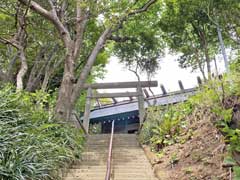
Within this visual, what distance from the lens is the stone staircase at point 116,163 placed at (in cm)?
536

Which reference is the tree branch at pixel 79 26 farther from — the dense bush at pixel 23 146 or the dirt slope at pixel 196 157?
the dirt slope at pixel 196 157

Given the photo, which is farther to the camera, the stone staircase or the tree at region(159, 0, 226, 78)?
the tree at region(159, 0, 226, 78)

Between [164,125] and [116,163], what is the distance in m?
1.38

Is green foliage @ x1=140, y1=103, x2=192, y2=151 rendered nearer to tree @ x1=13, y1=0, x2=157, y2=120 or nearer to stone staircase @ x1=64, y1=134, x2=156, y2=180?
stone staircase @ x1=64, y1=134, x2=156, y2=180

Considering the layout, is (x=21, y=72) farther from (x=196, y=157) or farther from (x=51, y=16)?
(x=196, y=157)

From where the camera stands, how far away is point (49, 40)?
10.3 m

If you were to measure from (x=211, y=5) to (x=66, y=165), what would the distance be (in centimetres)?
630

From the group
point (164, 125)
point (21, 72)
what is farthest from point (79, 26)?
point (164, 125)

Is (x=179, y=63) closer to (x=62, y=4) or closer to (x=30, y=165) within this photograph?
(x=62, y=4)

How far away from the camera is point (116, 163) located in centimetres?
617

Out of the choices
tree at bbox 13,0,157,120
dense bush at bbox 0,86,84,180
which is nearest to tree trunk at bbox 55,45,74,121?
tree at bbox 13,0,157,120

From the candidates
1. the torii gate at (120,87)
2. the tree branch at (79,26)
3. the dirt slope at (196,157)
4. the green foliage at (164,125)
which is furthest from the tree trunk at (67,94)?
the torii gate at (120,87)

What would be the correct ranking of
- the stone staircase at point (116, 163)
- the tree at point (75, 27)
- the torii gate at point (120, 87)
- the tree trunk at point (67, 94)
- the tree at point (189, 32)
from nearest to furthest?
the stone staircase at point (116, 163) → the tree trunk at point (67, 94) → the tree at point (75, 27) → the torii gate at point (120, 87) → the tree at point (189, 32)

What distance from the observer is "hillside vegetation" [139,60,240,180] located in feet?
13.6
